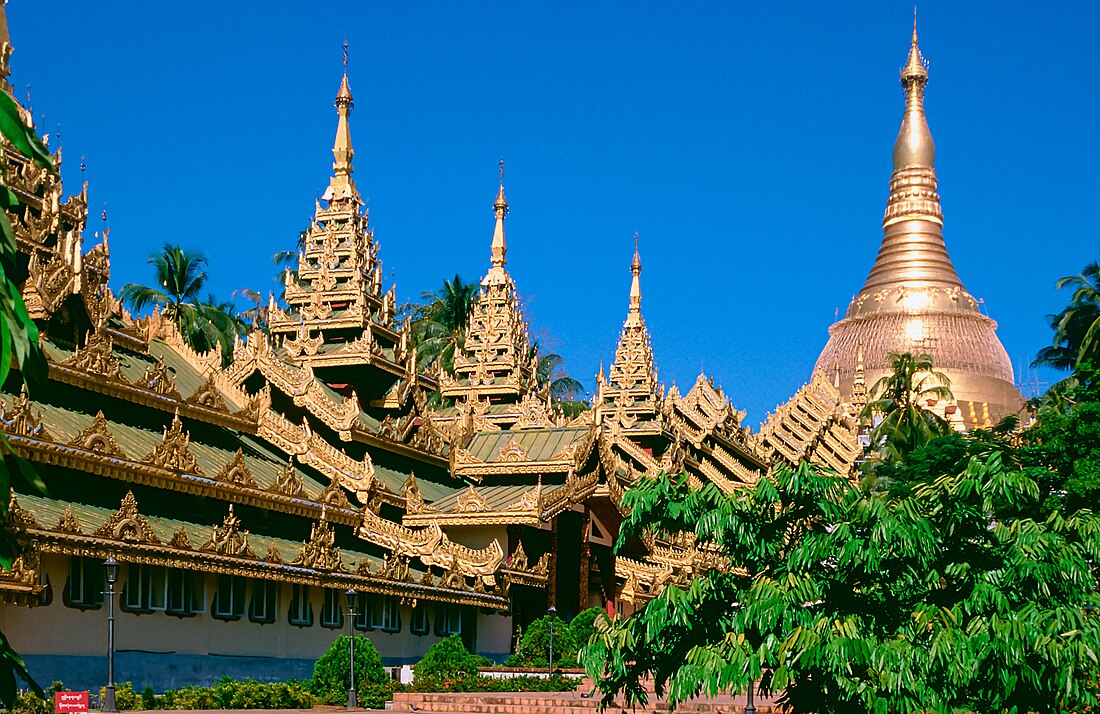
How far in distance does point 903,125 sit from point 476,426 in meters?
64.6

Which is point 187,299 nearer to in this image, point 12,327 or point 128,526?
point 128,526

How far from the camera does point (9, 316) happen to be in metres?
7.31

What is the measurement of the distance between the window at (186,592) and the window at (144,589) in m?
0.24

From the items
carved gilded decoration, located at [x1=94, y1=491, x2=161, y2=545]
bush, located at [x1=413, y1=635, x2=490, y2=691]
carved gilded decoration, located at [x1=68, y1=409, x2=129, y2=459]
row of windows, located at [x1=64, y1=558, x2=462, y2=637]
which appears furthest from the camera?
bush, located at [x1=413, y1=635, x2=490, y2=691]

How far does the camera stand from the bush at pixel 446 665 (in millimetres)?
33375

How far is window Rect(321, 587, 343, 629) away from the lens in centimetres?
3519

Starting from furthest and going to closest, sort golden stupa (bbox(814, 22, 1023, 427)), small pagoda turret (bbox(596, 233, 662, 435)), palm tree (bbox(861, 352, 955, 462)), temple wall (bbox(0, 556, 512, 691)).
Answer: golden stupa (bbox(814, 22, 1023, 427)) → small pagoda turret (bbox(596, 233, 662, 435)) → palm tree (bbox(861, 352, 955, 462)) → temple wall (bbox(0, 556, 512, 691))

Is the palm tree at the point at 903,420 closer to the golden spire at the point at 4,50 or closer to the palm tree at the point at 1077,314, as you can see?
the palm tree at the point at 1077,314

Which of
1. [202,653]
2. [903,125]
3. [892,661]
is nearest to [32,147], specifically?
[892,661]

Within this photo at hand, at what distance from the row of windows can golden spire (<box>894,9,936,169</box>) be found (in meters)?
73.8

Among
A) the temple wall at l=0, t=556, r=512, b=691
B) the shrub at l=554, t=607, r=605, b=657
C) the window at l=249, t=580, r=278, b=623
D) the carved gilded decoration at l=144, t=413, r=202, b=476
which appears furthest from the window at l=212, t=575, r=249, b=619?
the shrub at l=554, t=607, r=605, b=657

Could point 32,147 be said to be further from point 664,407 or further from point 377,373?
point 664,407

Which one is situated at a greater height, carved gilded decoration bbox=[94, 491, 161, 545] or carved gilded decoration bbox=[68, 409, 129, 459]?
carved gilded decoration bbox=[68, 409, 129, 459]

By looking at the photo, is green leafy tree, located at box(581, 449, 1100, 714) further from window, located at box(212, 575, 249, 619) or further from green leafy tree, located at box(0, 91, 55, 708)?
window, located at box(212, 575, 249, 619)
